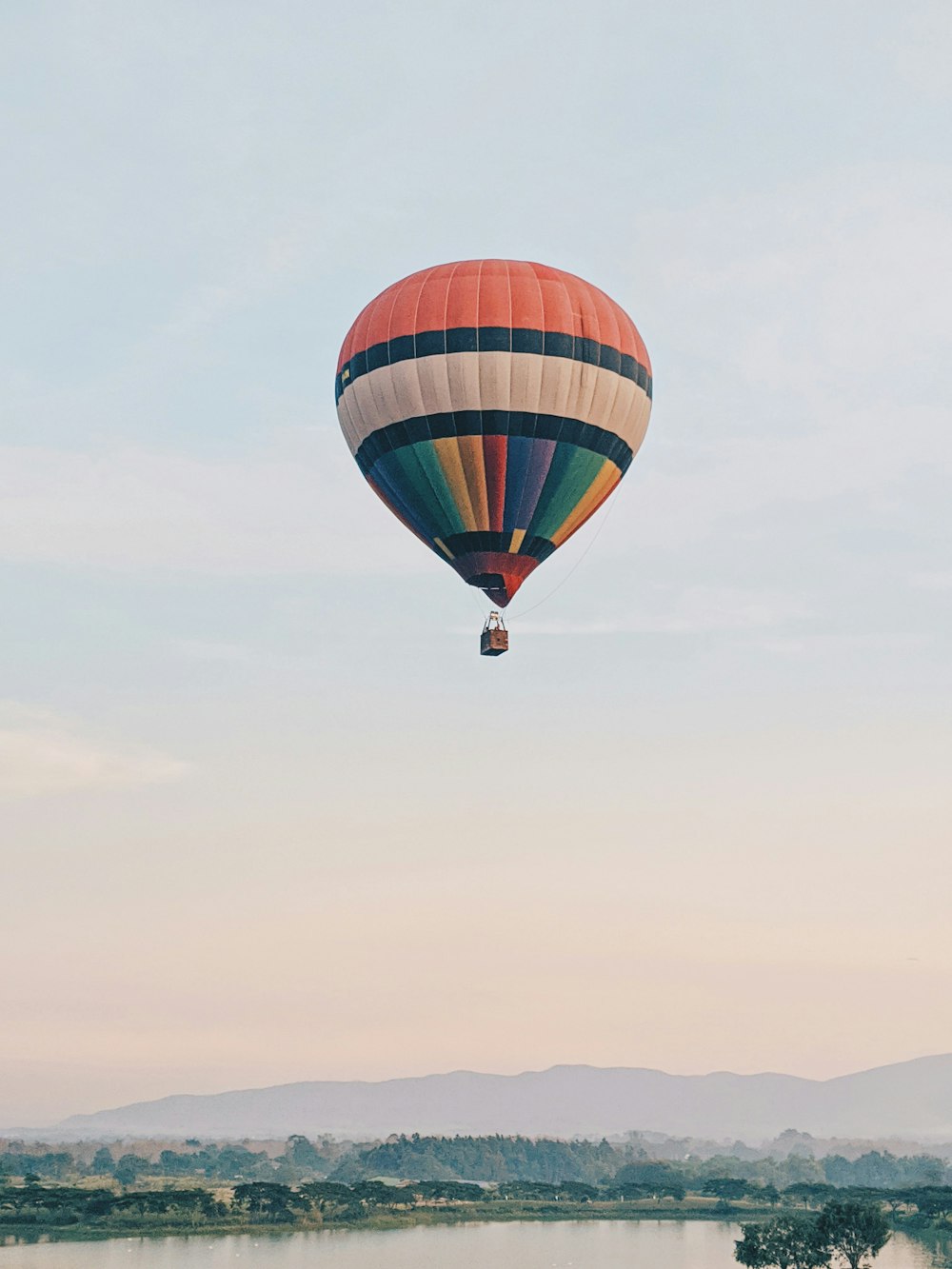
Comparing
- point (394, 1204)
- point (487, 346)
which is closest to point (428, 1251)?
point (394, 1204)

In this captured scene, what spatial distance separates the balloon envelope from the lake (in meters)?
45.7

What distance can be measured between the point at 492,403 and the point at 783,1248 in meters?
43.3

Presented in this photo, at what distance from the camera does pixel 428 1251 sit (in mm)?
84500

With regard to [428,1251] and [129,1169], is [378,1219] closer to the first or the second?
[428,1251]

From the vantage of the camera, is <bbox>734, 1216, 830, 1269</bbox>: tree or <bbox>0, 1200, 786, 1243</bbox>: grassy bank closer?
<bbox>734, 1216, 830, 1269</bbox>: tree

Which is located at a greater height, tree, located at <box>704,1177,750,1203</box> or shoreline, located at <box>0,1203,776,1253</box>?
tree, located at <box>704,1177,750,1203</box>

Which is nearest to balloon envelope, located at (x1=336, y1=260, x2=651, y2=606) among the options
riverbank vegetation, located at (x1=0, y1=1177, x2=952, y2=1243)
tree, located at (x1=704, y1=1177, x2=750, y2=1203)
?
riverbank vegetation, located at (x1=0, y1=1177, x2=952, y2=1243)

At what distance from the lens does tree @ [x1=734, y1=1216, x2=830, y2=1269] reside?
219 ft

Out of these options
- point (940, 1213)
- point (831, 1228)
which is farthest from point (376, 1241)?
point (940, 1213)

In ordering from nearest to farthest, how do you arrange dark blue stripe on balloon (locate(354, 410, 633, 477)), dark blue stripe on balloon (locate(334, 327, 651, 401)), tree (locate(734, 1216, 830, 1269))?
dark blue stripe on balloon (locate(334, 327, 651, 401))
dark blue stripe on balloon (locate(354, 410, 633, 477))
tree (locate(734, 1216, 830, 1269))

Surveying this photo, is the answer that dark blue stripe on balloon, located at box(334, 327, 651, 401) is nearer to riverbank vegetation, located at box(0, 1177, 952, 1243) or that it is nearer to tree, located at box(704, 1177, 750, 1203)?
riverbank vegetation, located at box(0, 1177, 952, 1243)

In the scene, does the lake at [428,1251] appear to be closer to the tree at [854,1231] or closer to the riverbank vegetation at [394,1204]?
the tree at [854,1231]

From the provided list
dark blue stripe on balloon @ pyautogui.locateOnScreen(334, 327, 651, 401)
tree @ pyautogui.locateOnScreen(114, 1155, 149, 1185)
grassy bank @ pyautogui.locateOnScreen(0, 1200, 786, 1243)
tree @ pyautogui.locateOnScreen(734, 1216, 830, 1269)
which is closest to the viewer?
dark blue stripe on balloon @ pyautogui.locateOnScreen(334, 327, 651, 401)

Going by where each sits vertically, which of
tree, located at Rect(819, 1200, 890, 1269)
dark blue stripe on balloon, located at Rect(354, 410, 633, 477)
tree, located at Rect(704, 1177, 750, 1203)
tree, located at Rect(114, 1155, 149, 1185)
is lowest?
tree, located at Rect(819, 1200, 890, 1269)
